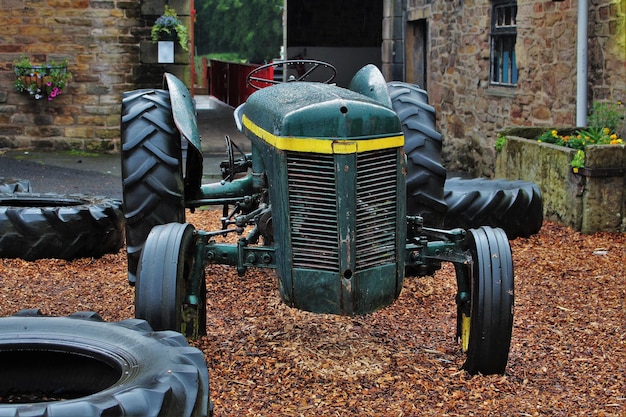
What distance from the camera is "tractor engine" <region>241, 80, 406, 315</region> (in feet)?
13.9

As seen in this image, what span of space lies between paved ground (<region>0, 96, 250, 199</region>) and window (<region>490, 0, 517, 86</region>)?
3761mm

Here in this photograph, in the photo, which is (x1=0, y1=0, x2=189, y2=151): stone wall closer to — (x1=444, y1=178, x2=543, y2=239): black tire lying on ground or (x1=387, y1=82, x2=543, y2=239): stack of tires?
(x1=387, y1=82, x2=543, y2=239): stack of tires

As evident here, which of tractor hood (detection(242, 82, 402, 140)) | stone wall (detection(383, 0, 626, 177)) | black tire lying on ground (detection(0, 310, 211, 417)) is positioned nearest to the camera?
black tire lying on ground (detection(0, 310, 211, 417))

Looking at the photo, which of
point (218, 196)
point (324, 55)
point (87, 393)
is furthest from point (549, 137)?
point (324, 55)

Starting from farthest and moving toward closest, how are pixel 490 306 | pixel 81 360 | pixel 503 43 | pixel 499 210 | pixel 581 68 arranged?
pixel 503 43
pixel 581 68
pixel 499 210
pixel 490 306
pixel 81 360

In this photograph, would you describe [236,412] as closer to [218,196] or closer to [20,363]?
[20,363]

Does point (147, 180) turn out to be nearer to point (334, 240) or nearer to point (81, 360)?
point (334, 240)

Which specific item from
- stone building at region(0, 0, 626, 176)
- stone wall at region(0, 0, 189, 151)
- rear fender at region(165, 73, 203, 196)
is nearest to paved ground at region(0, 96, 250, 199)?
stone wall at region(0, 0, 189, 151)


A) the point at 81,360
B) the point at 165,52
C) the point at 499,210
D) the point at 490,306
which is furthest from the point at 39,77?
the point at 81,360

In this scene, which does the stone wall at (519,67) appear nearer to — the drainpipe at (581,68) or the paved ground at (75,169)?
the drainpipe at (581,68)

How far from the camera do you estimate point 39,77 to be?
13961 millimetres

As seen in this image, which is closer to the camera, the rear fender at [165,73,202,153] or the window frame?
the rear fender at [165,73,202,153]

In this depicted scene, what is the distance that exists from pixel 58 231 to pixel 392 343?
2924 millimetres

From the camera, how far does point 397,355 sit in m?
4.91
